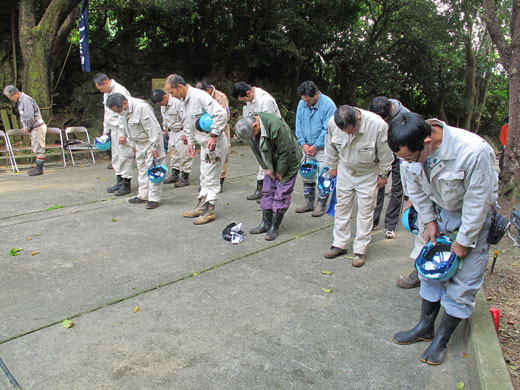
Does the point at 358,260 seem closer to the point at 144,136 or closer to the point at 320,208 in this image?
the point at 320,208

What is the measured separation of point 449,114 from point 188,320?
18.8 metres

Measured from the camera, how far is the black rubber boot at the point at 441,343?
102 inches

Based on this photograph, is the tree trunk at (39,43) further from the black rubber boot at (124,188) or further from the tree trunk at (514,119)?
the tree trunk at (514,119)

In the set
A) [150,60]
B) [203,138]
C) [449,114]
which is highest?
[150,60]

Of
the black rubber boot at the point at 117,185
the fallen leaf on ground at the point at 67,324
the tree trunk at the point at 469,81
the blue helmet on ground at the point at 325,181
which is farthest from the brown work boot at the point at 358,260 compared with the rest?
the tree trunk at the point at 469,81

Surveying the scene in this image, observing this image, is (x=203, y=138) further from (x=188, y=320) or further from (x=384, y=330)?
(x=384, y=330)

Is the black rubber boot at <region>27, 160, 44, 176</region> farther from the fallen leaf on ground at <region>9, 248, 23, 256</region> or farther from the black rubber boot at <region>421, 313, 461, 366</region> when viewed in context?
the black rubber boot at <region>421, 313, 461, 366</region>

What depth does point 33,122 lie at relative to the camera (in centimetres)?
842

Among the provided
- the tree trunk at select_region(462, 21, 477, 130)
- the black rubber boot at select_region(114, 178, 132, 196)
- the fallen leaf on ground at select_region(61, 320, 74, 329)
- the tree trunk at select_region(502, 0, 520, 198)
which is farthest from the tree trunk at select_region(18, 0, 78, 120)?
the tree trunk at select_region(462, 21, 477, 130)

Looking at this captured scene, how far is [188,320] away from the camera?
311cm

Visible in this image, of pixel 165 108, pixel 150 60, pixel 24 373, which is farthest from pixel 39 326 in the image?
pixel 150 60

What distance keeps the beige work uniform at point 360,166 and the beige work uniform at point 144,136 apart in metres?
2.85

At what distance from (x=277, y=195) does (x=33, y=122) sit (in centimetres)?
615

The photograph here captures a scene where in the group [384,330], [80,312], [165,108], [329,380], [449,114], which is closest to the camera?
[329,380]
